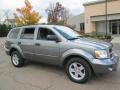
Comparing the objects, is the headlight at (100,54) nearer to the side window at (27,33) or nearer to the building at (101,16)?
the side window at (27,33)

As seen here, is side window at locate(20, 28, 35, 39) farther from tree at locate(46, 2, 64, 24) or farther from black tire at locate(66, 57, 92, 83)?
tree at locate(46, 2, 64, 24)

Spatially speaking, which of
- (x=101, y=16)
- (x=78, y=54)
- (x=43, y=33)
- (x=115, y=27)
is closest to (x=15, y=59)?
(x=43, y=33)

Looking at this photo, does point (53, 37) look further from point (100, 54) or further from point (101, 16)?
point (101, 16)

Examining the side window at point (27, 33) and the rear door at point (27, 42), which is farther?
the side window at point (27, 33)

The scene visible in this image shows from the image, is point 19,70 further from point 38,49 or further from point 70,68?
point 70,68

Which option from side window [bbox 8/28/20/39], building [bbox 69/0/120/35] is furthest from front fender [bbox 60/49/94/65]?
building [bbox 69/0/120/35]

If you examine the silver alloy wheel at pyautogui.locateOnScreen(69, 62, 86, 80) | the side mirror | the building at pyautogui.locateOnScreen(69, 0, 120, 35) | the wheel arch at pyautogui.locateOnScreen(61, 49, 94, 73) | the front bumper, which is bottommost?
the silver alloy wheel at pyautogui.locateOnScreen(69, 62, 86, 80)

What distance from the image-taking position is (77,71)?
5332mm

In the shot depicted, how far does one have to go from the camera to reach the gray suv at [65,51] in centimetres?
495

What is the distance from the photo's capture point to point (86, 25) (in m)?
30.6

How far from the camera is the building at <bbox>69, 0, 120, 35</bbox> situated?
1064 inches

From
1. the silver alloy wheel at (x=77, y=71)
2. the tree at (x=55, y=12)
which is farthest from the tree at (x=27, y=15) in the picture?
the silver alloy wheel at (x=77, y=71)

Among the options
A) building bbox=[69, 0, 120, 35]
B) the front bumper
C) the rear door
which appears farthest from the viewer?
building bbox=[69, 0, 120, 35]

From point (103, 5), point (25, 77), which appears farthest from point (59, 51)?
point (103, 5)
